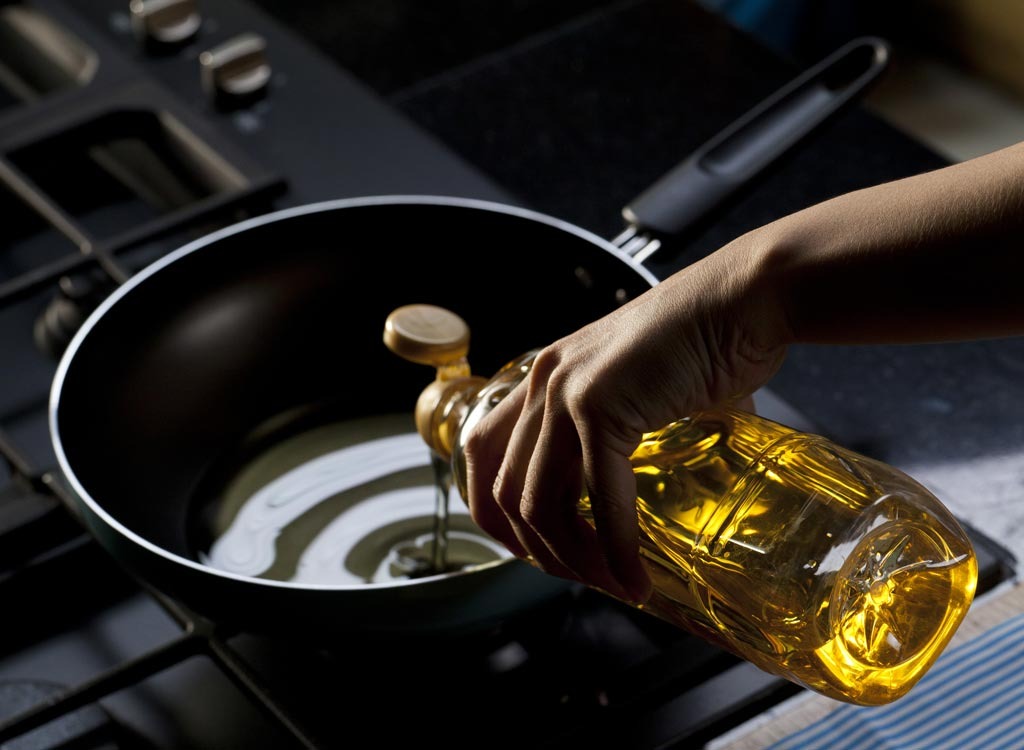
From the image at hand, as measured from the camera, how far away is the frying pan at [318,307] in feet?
2.30

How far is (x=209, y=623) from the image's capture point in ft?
1.99

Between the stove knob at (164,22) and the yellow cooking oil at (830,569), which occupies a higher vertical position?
the yellow cooking oil at (830,569)

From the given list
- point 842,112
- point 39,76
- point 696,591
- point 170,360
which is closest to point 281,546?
point 170,360

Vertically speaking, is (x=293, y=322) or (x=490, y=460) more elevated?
(x=490, y=460)

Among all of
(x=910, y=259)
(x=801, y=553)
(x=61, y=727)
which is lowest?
(x=61, y=727)

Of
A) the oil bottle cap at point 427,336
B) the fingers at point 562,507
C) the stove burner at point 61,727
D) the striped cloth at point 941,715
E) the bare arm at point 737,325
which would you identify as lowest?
the stove burner at point 61,727

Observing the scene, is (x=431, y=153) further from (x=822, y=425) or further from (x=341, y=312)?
(x=822, y=425)

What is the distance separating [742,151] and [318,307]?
0.28 metres

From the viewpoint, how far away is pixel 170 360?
75 centimetres

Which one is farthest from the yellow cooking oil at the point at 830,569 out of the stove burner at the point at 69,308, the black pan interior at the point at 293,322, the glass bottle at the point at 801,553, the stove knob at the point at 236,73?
the stove knob at the point at 236,73

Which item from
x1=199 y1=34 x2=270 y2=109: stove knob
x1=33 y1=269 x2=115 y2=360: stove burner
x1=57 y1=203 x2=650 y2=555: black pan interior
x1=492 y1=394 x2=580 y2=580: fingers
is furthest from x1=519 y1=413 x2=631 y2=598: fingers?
x1=199 y1=34 x2=270 y2=109: stove knob

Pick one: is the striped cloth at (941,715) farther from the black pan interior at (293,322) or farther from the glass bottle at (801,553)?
the black pan interior at (293,322)

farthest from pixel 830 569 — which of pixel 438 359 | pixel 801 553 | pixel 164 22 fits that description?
Result: pixel 164 22

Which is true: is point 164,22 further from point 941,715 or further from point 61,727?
point 941,715
